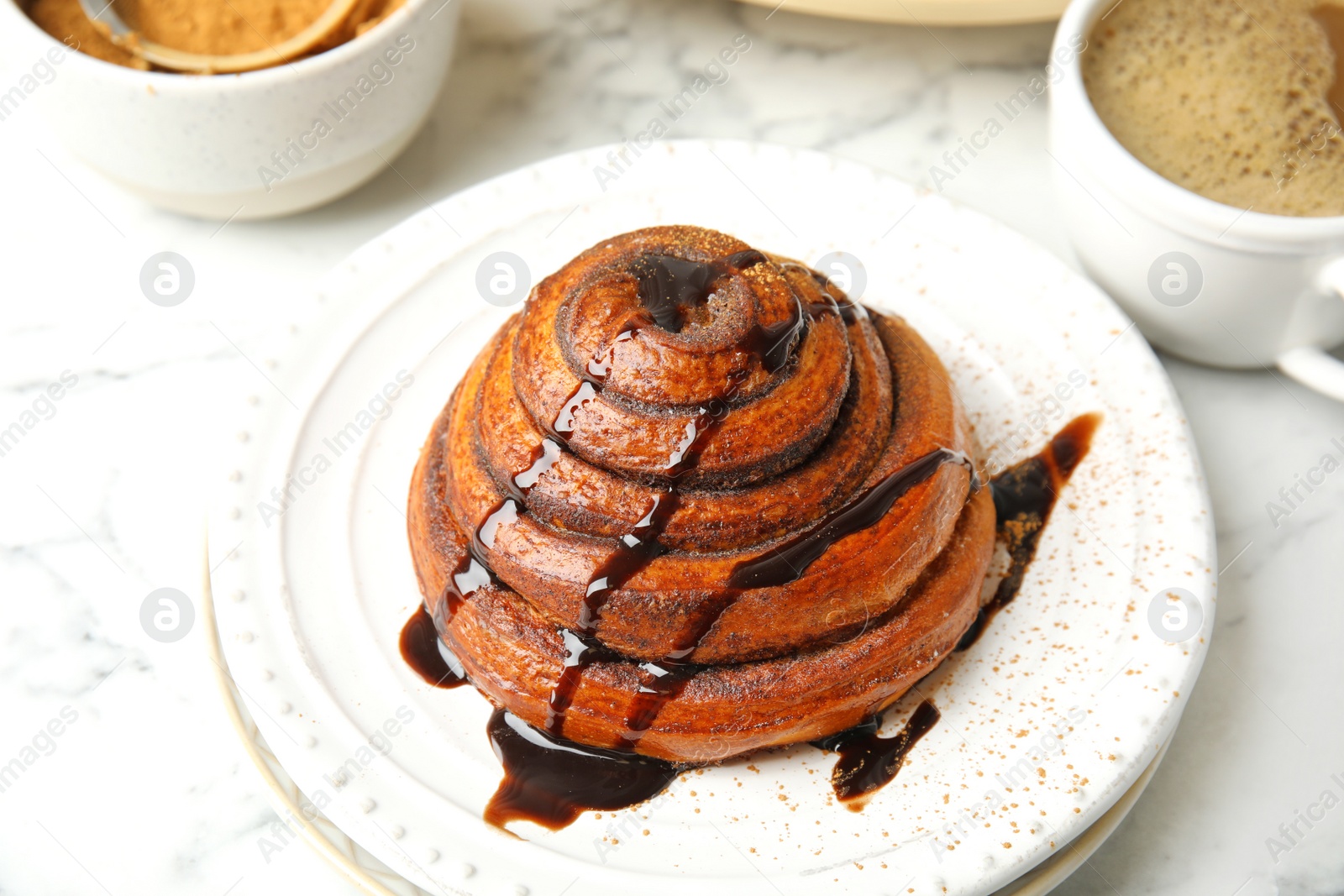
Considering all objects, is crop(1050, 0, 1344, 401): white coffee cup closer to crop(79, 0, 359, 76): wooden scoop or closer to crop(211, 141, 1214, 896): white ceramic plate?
crop(211, 141, 1214, 896): white ceramic plate

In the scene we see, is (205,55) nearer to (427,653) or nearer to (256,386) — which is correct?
(256,386)

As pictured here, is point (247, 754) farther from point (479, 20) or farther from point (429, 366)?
point (479, 20)

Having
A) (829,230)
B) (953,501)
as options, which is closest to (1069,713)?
(953,501)

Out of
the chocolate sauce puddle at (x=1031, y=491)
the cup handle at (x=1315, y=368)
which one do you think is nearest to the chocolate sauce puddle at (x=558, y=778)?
the chocolate sauce puddle at (x=1031, y=491)

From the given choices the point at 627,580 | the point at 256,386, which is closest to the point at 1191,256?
the point at 627,580

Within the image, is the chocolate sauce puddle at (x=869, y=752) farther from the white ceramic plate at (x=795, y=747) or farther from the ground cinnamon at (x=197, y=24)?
the ground cinnamon at (x=197, y=24)

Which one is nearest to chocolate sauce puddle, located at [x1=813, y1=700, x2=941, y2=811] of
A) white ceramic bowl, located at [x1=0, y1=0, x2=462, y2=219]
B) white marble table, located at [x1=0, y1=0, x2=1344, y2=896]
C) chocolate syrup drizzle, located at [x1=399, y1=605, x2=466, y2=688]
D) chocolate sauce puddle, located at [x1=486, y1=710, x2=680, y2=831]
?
chocolate sauce puddle, located at [x1=486, y1=710, x2=680, y2=831]
